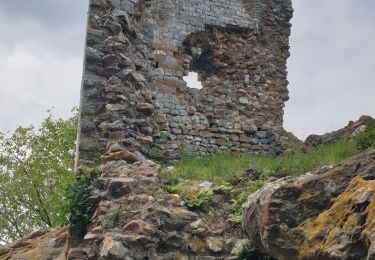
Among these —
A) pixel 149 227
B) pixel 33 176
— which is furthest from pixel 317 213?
pixel 33 176

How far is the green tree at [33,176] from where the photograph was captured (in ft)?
68.5

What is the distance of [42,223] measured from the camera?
21156 mm

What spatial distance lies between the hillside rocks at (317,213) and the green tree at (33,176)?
15.0 metres

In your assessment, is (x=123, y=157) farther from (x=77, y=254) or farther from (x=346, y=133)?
(x=346, y=133)

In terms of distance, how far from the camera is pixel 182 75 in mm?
12938

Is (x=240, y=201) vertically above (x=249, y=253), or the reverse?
(x=240, y=201)

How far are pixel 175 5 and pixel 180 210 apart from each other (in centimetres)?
687

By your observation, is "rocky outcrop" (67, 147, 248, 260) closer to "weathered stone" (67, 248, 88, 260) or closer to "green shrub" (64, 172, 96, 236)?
"weathered stone" (67, 248, 88, 260)

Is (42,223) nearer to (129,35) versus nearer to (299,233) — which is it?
(129,35)

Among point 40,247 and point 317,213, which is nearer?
point 317,213

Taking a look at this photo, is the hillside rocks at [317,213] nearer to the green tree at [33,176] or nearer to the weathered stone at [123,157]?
the weathered stone at [123,157]

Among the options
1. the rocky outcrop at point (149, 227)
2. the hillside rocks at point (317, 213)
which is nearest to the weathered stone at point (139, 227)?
the rocky outcrop at point (149, 227)

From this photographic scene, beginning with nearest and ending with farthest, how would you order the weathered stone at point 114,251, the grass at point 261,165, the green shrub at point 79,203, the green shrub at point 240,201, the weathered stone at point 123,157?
1. the weathered stone at point 114,251
2. the green shrub at point 240,201
3. the green shrub at point 79,203
4. the grass at point 261,165
5. the weathered stone at point 123,157

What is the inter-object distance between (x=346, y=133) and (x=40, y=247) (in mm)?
6108
